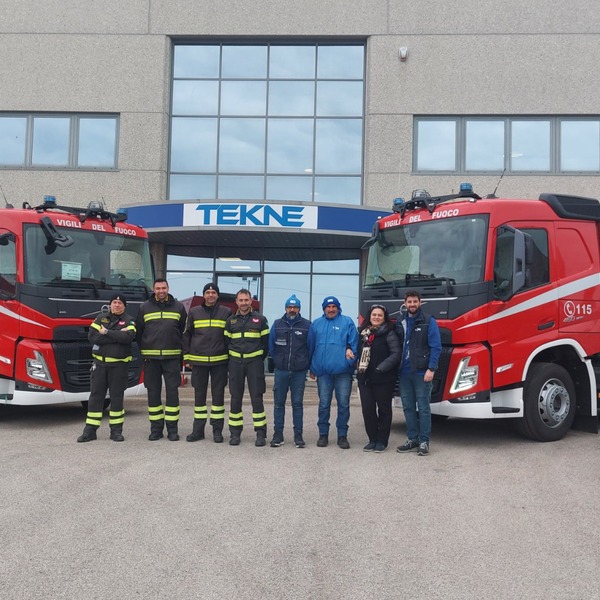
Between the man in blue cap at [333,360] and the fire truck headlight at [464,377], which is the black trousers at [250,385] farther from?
the fire truck headlight at [464,377]

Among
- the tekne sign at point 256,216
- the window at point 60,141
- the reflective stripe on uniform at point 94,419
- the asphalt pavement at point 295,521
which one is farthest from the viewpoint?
the window at point 60,141

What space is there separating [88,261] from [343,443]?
14.5 ft

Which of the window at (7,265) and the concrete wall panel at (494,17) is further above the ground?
the concrete wall panel at (494,17)

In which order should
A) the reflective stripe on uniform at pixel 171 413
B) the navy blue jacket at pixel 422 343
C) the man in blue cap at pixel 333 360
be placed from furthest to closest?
the reflective stripe on uniform at pixel 171 413, the man in blue cap at pixel 333 360, the navy blue jacket at pixel 422 343

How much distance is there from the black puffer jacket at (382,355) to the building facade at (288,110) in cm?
828

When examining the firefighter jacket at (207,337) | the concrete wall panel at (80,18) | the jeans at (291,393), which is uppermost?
the concrete wall panel at (80,18)

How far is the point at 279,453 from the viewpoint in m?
7.69

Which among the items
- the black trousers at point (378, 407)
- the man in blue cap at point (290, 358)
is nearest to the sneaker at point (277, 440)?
the man in blue cap at point (290, 358)

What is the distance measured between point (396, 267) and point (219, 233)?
7473 mm

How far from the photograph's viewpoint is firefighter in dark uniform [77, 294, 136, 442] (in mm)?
8367

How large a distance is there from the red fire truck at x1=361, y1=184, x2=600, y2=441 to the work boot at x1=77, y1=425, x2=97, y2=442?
3.71m

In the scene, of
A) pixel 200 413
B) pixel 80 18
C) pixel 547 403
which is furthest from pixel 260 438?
pixel 80 18

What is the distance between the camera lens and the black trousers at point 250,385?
26.5ft

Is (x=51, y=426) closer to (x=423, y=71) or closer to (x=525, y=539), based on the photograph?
(x=525, y=539)
